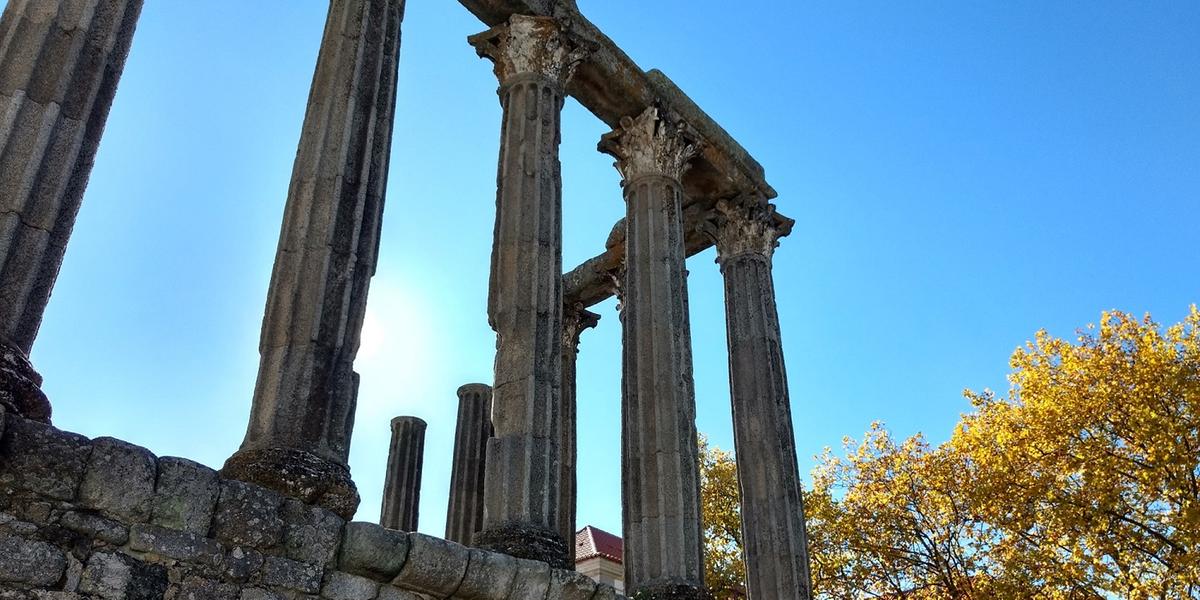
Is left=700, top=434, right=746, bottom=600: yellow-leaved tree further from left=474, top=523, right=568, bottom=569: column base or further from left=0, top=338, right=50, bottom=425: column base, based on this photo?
left=0, top=338, right=50, bottom=425: column base

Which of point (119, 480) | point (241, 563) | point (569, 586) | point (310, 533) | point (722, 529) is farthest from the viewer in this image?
point (722, 529)

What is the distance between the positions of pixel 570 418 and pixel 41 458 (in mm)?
15157

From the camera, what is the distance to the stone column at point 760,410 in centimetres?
1689

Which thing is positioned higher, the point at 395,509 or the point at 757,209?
the point at 757,209

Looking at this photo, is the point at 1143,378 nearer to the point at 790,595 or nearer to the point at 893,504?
the point at 893,504

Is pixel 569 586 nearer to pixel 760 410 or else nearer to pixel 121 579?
pixel 121 579

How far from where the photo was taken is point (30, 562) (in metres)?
6.55

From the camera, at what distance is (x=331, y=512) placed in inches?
332

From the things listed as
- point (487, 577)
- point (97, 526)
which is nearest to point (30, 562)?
point (97, 526)

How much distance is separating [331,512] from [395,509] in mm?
15774

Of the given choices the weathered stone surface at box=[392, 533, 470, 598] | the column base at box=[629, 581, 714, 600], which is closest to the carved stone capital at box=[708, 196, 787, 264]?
the column base at box=[629, 581, 714, 600]

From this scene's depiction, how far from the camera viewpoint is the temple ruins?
716 centimetres

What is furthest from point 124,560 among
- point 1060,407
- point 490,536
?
point 1060,407

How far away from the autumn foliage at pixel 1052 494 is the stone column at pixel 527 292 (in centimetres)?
1601
